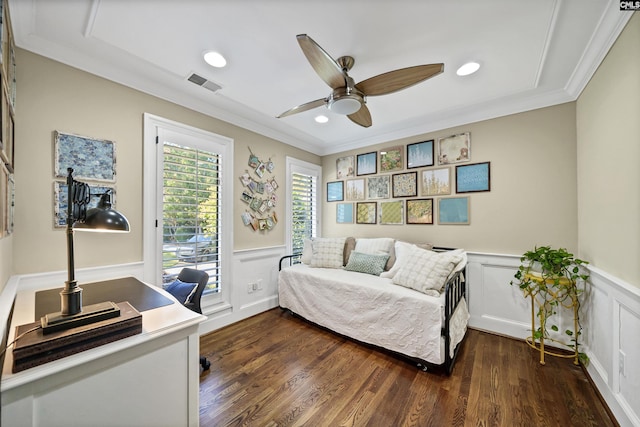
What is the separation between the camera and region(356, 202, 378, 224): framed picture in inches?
143

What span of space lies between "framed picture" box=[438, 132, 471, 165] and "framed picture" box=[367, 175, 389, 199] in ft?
2.45

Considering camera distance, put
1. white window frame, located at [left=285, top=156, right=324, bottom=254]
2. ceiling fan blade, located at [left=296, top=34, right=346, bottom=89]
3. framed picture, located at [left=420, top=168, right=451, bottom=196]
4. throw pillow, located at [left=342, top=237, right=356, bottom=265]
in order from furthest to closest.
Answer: white window frame, located at [left=285, top=156, right=324, bottom=254], throw pillow, located at [left=342, top=237, right=356, bottom=265], framed picture, located at [left=420, top=168, right=451, bottom=196], ceiling fan blade, located at [left=296, top=34, right=346, bottom=89]

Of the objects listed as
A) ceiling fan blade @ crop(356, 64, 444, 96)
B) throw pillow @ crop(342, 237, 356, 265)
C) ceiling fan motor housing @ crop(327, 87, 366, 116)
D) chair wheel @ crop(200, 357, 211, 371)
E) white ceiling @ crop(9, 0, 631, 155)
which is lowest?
chair wheel @ crop(200, 357, 211, 371)

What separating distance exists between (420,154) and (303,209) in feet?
6.15

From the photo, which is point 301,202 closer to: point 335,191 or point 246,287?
point 335,191

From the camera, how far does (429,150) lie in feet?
10.3

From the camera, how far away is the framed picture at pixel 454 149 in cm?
288

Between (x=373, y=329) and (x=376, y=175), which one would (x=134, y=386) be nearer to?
(x=373, y=329)

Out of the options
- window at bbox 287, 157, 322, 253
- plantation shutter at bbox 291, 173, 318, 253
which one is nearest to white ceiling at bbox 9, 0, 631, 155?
window at bbox 287, 157, 322, 253

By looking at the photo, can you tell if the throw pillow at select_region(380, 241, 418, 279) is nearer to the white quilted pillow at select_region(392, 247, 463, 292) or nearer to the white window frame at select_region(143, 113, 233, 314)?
the white quilted pillow at select_region(392, 247, 463, 292)

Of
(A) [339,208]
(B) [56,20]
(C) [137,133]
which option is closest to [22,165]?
(C) [137,133]

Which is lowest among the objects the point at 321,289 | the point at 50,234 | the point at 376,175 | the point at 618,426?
the point at 618,426

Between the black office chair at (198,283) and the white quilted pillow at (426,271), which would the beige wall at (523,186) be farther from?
the black office chair at (198,283)

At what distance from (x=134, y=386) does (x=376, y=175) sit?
3298 millimetres
